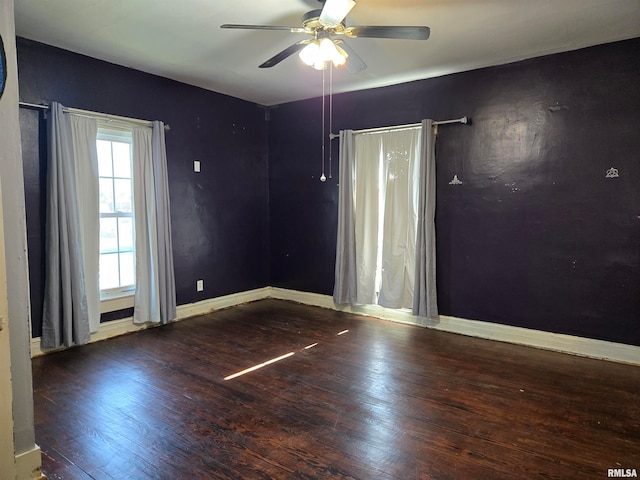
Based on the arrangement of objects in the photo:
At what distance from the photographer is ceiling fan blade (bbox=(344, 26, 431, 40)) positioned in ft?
7.55

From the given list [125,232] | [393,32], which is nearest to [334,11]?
[393,32]

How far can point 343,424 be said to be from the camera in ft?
7.62

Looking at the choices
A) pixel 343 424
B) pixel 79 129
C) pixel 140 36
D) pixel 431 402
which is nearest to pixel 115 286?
pixel 79 129

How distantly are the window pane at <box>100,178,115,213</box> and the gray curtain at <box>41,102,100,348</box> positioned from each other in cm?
16

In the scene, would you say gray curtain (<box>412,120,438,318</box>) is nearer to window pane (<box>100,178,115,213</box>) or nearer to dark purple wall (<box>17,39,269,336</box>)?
dark purple wall (<box>17,39,269,336</box>)

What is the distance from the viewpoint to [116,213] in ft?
12.7

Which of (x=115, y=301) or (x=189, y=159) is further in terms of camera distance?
(x=189, y=159)

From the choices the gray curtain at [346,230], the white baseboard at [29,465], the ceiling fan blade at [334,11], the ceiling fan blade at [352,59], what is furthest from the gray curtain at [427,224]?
the white baseboard at [29,465]

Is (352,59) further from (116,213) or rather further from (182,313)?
(182,313)

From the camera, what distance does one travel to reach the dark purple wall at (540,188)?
323 centimetres

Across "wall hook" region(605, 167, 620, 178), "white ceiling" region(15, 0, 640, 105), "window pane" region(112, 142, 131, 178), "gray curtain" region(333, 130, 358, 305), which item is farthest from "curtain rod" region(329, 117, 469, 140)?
"window pane" region(112, 142, 131, 178)

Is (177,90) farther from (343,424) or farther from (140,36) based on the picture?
(343,424)

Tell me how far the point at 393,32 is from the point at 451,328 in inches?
112

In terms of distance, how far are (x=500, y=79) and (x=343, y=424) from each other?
10.6 feet
